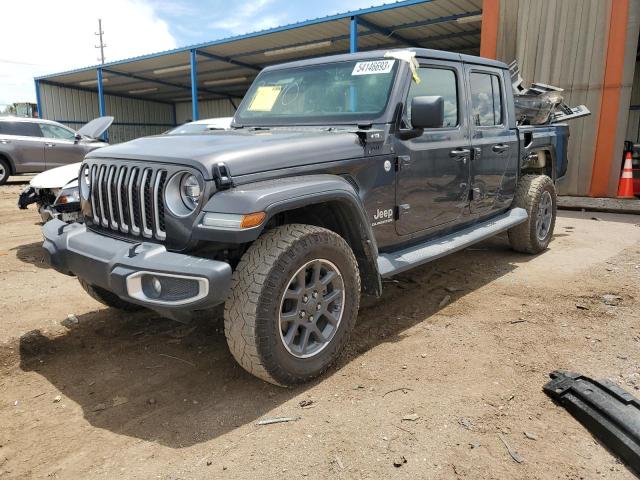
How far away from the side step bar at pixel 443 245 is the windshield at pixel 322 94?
0.99 m

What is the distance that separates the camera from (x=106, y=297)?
12.1 feet

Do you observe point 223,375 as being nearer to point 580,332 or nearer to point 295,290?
point 295,290

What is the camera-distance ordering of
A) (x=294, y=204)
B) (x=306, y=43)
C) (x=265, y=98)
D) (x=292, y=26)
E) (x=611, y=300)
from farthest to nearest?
(x=306, y=43), (x=292, y=26), (x=611, y=300), (x=265, y=98), (x=294, y=204)

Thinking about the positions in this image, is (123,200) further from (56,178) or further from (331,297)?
(56,178)

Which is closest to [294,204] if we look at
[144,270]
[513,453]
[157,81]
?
[144,270]

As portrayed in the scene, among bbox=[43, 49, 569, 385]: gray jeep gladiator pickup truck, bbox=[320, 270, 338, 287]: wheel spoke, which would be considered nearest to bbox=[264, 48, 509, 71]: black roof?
bbox=[43, 49, 569, 385]: gray jeep gladiator pickup truck

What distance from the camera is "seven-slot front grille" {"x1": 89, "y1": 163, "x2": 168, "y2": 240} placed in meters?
2.66

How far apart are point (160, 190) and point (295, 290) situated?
89cm

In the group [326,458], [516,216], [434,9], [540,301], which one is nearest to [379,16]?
[434,9]

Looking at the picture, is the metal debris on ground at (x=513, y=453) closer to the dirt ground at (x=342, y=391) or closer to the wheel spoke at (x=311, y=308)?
the dirt ground at (x=342, y=391)

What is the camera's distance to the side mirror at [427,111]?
3.20m

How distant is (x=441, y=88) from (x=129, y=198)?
253cm

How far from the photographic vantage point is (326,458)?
224cm

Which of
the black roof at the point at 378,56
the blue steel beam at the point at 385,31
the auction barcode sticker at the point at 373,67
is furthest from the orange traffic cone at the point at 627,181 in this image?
the auction barcode sticker at the point at 373,67
